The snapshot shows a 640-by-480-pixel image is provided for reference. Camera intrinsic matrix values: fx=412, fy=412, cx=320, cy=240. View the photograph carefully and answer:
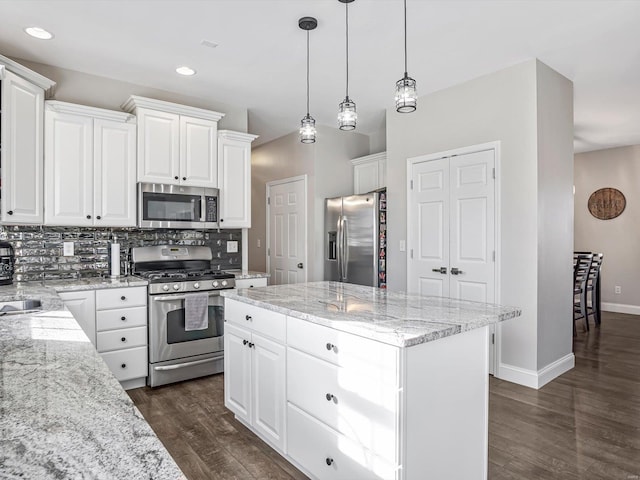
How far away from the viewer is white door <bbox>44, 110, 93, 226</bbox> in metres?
3.25

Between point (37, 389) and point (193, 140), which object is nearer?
point (37, 389)

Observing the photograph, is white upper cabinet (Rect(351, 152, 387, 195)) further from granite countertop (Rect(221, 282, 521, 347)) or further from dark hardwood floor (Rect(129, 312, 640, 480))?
granite countertop (Rect(221, 282, 521, 347))

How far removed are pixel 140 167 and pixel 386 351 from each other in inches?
116

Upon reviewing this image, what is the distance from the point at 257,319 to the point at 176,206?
1927mm

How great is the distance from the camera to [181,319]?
3.49 metres

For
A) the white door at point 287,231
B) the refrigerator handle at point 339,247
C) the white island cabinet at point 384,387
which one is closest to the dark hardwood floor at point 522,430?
the white island cabinet at point 384,387

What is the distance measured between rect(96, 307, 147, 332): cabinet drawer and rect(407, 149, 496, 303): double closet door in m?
2.56

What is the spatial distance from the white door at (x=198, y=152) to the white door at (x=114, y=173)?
43cm

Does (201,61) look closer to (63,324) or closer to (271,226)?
(63,324)

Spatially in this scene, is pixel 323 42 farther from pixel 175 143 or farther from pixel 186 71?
pixel 175 143

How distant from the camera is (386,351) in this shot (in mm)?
1571

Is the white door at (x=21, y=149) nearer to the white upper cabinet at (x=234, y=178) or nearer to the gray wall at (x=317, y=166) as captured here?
the white upper cabinet at (x=234, y=178)

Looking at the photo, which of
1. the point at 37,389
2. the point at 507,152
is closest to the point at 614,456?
the point at 507,152

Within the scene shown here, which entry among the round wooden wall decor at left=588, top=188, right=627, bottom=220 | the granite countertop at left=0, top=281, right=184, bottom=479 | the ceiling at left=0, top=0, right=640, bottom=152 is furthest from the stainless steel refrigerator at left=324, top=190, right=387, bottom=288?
the round wooden wall decor at left=588, top=188, right=627, bottom=220
